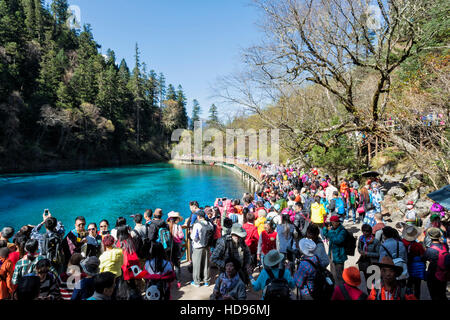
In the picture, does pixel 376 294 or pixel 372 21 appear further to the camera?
pixel 372 21

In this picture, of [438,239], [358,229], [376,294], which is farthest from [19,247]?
[358,229]

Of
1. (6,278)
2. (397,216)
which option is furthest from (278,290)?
(397,216)

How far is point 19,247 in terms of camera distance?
3.78m

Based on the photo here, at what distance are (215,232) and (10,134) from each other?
138 feet

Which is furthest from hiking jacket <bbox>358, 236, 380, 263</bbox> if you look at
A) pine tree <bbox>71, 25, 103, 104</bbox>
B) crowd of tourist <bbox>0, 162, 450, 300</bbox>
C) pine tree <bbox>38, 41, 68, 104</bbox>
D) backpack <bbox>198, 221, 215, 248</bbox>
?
pine tree <bbox>71, 25, 103, 104</bbox>

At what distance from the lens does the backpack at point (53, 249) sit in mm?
3670

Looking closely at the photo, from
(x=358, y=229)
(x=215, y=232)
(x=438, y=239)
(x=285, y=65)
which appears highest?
(x=285, y=65)

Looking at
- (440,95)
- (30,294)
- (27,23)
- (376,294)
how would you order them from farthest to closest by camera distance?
(27,23)
(440,95)
(376,294)
(30,294)

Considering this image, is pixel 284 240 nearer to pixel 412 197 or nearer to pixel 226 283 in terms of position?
pixel 226 283

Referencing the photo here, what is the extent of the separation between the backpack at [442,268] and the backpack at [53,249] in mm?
5456

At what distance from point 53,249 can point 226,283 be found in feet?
9.51

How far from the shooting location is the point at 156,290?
2910 mm
